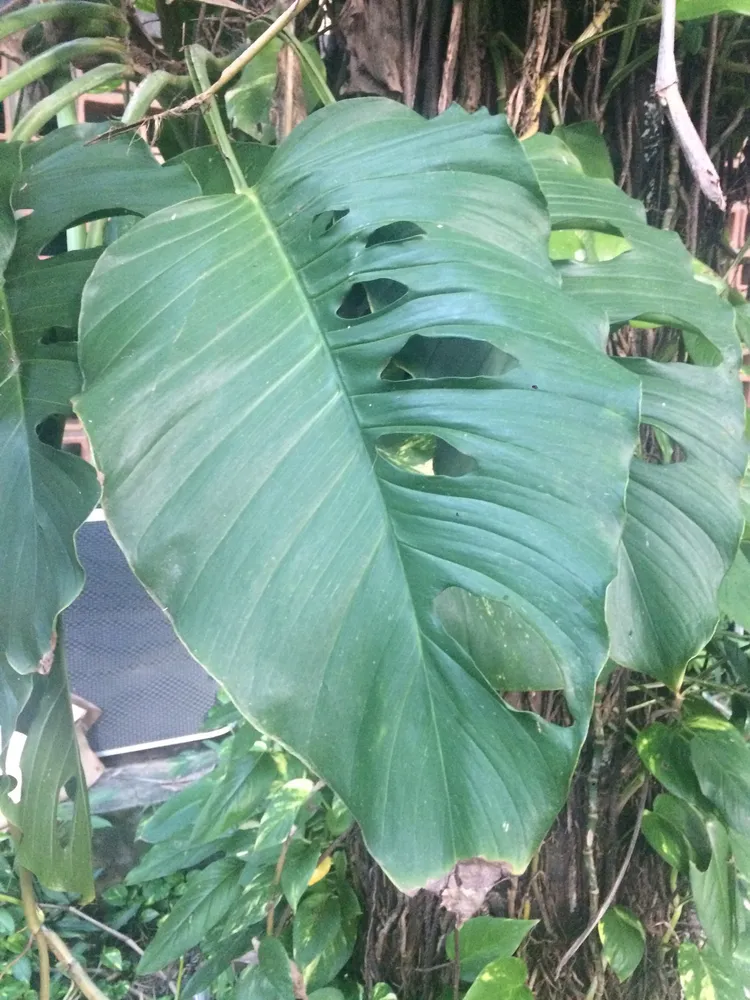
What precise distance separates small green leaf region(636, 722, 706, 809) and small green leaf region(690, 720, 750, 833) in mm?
14

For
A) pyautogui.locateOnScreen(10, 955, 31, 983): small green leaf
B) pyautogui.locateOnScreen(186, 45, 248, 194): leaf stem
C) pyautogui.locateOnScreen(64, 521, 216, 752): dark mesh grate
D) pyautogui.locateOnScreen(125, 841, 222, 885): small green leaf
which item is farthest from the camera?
pyautogui.locateOnScreen(64, 521, 216, 752): dark mesh grate

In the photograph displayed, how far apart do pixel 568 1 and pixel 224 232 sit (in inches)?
20.6

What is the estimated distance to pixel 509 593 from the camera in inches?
14.9

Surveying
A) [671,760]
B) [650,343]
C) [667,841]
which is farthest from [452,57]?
[667,841]

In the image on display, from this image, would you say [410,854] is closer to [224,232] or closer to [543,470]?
[543,470]

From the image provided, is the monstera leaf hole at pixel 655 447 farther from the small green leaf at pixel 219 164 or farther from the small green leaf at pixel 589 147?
the small green leaf at pixel 219 164

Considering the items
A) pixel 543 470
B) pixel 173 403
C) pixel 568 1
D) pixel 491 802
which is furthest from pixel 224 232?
pixel 568 1

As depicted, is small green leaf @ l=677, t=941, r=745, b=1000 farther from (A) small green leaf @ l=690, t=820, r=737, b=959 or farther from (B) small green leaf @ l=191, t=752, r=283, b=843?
(B) small green leaf @ l=191, t=752, r=283, b=843

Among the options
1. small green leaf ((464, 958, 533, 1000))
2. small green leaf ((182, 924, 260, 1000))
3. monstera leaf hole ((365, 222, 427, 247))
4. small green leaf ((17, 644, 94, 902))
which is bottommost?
small green leaf ((182, 924, 260, 1000))

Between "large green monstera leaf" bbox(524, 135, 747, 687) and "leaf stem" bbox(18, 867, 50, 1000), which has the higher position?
"large green monstera leaf" bbox(524, 135, 747, 687)

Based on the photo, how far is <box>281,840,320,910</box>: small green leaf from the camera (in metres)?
0.85

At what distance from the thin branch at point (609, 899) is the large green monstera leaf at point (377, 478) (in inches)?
23.1

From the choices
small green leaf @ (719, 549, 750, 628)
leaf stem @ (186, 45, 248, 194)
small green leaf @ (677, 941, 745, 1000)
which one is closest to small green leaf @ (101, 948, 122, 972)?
small green leaf @ (677, 941, 745, 1000)

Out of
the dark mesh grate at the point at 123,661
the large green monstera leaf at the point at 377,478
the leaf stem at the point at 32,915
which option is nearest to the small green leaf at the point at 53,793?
the leaf stem at the point at 32,915
